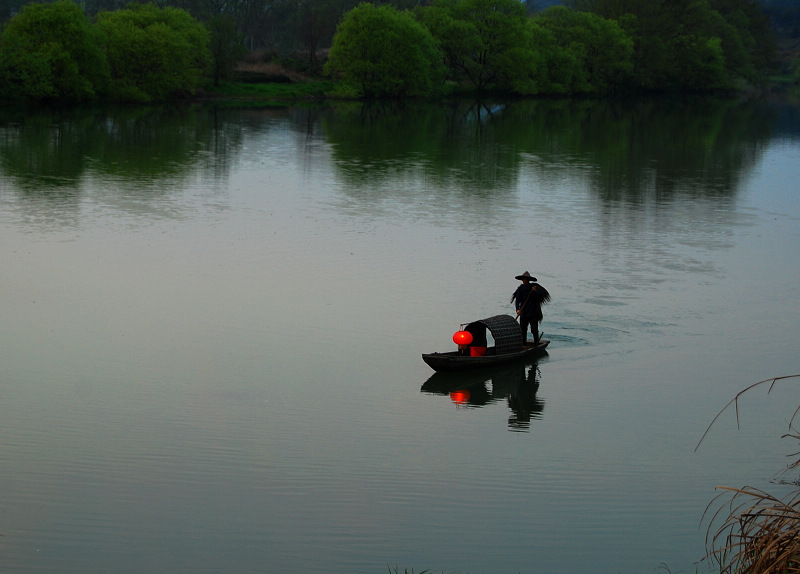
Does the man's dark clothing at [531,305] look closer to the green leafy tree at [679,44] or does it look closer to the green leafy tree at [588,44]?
the green leafy tree at [588,44]

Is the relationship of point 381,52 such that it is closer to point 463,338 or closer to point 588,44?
point 588,44

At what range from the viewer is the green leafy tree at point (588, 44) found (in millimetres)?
112250

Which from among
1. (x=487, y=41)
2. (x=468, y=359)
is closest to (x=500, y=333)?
(x=468, y=359)

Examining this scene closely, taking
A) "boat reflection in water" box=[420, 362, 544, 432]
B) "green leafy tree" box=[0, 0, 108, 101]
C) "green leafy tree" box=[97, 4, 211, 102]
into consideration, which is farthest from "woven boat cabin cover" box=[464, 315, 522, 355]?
"green leafy tree" box=[97, 4, 211, 102]

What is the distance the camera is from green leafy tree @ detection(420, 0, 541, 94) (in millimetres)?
102125

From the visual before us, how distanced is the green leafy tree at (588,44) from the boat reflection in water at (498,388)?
95176 millimetres

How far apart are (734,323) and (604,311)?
264cm

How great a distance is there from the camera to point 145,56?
272 ft

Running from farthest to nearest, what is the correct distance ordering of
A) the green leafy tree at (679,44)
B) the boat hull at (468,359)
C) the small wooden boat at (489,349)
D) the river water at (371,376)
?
the green leafy tree at (679,44), the small wooden boat at (489,349), the boat hull at (468,359), the river water at (371,376)

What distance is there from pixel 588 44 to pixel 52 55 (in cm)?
5893

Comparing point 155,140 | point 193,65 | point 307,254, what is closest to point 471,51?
point 193,65

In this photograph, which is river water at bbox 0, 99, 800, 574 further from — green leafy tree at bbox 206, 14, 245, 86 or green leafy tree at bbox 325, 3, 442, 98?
green leafy tree at bbox 325, 3, 442, 98

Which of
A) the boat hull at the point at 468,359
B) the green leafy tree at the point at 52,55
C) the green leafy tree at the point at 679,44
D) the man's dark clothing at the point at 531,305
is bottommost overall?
the boat hull at the point at 468,359

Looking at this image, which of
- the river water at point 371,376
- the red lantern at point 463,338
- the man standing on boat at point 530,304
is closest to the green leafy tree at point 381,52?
the river water at point 371,376
